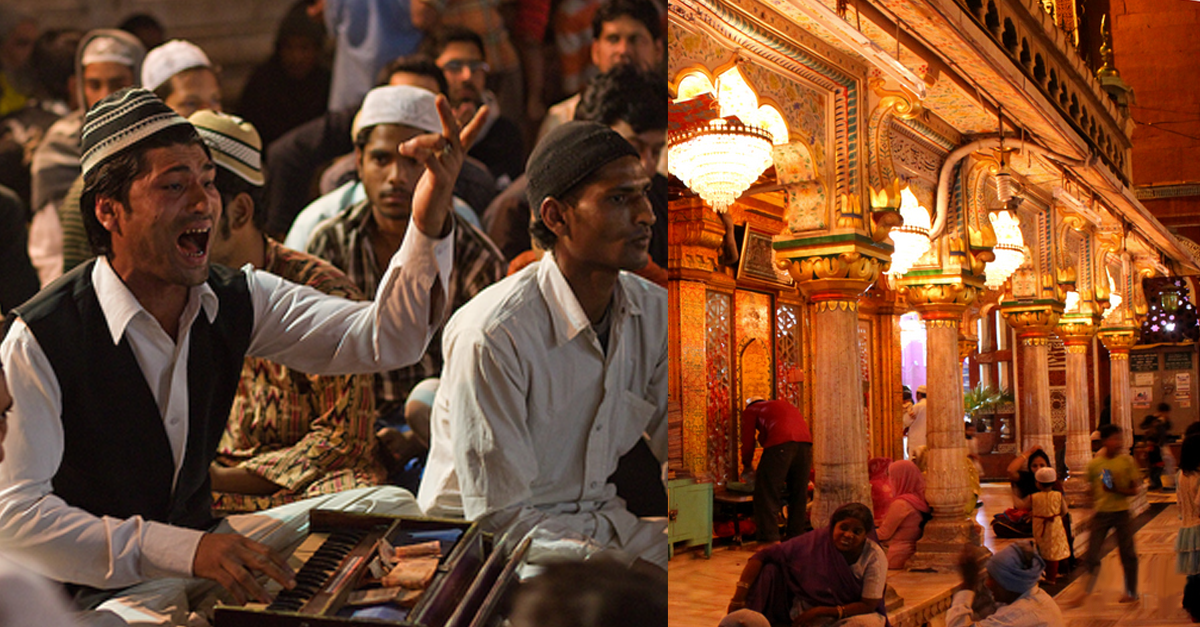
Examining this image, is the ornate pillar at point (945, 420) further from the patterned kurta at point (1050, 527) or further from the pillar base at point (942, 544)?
the patterned kurta at point (1050, 527)

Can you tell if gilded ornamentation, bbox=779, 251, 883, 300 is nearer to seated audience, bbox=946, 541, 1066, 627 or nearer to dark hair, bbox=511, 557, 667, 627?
seated audience, bbox=946, 541, 1066, 627

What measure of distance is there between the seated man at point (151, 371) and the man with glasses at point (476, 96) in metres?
0.08

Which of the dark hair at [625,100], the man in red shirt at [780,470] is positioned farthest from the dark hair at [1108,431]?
the dark hair at [625,100]

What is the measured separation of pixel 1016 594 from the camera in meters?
4.32

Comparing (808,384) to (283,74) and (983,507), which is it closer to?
(983,507)

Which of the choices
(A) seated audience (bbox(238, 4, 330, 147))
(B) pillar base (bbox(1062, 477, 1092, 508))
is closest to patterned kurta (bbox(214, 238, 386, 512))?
(A) seated audience (bbox(238, 4, 330, 147))

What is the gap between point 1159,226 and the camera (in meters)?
7.13

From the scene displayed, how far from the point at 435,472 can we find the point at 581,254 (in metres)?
0.55

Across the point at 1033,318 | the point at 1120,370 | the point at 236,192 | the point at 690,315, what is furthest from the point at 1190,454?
the point at 236,192

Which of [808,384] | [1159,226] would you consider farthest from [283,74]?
[808,384]

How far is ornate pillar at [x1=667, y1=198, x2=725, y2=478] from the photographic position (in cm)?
697

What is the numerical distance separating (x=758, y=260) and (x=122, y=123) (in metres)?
7.29

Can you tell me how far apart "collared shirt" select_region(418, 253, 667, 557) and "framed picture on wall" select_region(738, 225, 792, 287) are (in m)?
6.40

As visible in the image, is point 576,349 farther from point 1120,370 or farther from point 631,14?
point 1120,370
